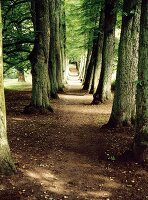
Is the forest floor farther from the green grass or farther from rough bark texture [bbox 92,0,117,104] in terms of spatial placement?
the green grass

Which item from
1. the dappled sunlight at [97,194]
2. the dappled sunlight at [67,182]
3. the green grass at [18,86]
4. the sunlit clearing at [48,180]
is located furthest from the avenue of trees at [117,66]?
the green grass at [18,86]

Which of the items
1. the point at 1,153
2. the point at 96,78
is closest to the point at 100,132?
the point at 1,153

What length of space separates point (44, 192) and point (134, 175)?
2.29 m

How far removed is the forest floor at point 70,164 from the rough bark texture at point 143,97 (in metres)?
0.41

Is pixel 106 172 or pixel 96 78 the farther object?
pixel 96 78

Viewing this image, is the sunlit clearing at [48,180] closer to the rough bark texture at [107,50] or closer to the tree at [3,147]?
the tree at [3,147]

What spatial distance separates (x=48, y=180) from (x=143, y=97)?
3.15 metres

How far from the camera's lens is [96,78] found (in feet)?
88.0

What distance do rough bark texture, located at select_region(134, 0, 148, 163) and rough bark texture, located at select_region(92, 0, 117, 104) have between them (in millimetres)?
10656

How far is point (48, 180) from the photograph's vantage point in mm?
7598

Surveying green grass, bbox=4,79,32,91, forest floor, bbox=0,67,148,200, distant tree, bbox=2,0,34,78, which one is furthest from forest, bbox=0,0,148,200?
green grass, bbox=4,79,32,91

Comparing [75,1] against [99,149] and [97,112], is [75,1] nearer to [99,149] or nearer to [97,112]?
[97,112]

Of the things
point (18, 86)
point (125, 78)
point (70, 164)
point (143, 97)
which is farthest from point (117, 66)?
point (18, 86)

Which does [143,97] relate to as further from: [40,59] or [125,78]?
[40,59]
